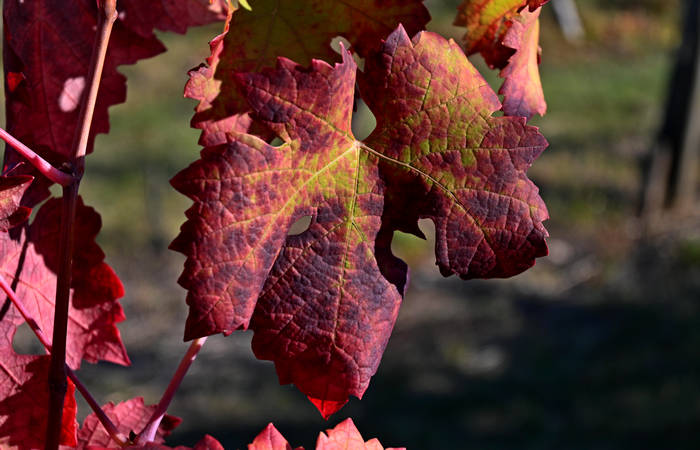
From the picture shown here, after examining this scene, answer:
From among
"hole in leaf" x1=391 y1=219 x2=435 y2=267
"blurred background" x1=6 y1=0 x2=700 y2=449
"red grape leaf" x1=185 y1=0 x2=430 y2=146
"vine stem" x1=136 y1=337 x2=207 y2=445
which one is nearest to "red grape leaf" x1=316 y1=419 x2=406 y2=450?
"vine stem" x1=136 y1=337 x2=207 y2=445

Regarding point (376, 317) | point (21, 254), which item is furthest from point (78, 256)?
point (376, 317)

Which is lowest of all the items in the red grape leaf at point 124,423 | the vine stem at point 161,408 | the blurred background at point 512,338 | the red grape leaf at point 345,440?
the blurred background at point 512,338

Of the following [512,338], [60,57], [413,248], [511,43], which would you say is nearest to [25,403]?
[60,57]

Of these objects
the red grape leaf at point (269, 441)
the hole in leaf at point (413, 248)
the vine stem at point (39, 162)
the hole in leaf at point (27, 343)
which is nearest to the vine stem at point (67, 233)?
the vine stem at point (39, 162)

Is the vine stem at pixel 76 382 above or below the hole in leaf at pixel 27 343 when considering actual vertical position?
above

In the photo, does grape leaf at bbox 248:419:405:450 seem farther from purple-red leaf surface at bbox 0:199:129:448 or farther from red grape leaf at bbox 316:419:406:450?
purple-red leaf surface at bbox 0:199:129:448

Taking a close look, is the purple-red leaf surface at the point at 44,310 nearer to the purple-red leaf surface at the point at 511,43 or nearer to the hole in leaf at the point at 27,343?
the purple-red leaf surface at the point at 511,43
